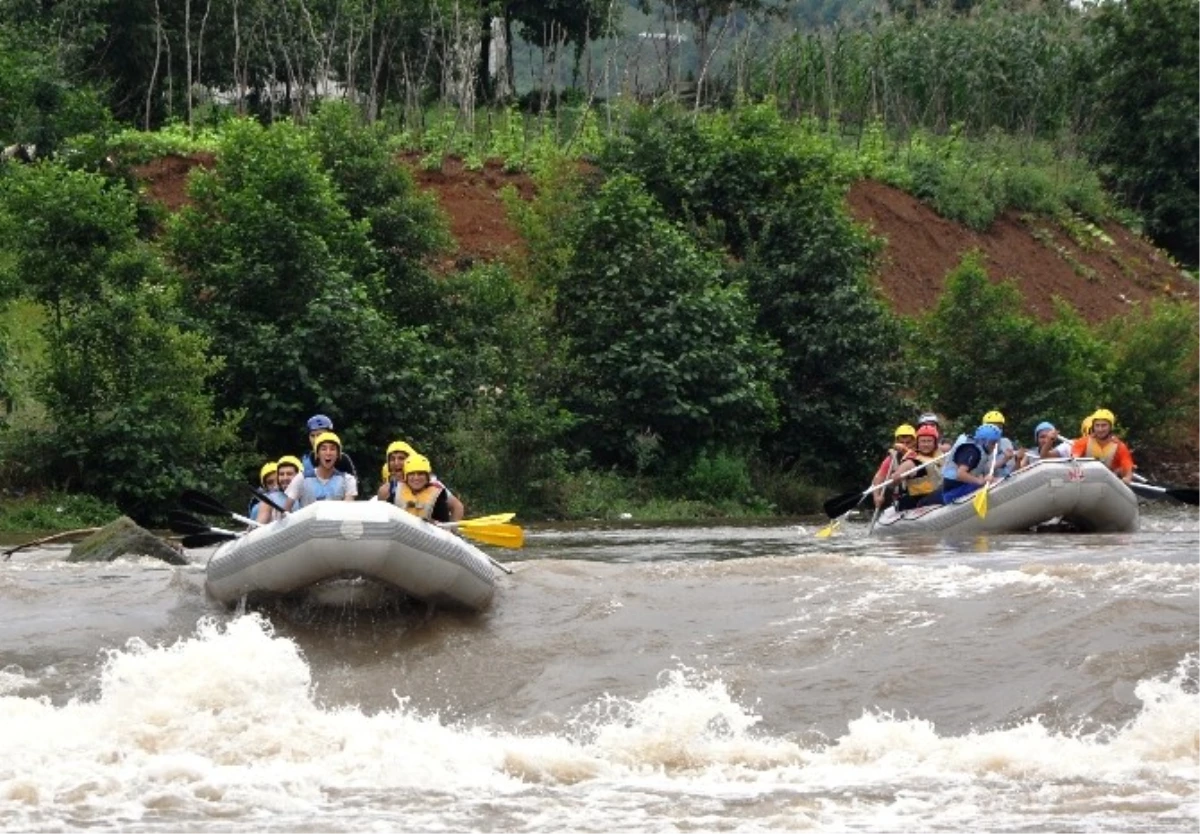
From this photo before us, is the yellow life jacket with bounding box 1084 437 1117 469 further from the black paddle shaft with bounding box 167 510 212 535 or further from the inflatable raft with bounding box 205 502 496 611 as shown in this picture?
the black paddle shaft with bounding box 167 510 212 535

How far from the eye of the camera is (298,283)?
27984mm

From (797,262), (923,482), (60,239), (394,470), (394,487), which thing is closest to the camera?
(394,487)

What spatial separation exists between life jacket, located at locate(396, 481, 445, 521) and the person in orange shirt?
316 inches

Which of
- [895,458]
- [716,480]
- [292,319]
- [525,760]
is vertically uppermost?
[292,319]

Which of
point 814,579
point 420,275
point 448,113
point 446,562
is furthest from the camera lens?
point 448,113

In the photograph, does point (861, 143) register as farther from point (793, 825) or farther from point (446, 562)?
point (793, 825)

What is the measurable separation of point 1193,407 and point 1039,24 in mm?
19280

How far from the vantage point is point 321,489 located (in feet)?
50.4

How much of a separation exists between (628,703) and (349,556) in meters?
2.05

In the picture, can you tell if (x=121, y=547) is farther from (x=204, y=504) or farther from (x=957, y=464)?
(x=957, y=464)

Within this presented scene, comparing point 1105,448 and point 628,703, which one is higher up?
point 1105,448

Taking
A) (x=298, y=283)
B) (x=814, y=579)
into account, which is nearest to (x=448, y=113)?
(x=298, y=283)

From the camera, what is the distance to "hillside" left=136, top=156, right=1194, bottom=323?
1529 inches

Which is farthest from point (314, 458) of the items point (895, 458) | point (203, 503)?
point (895, 458)
